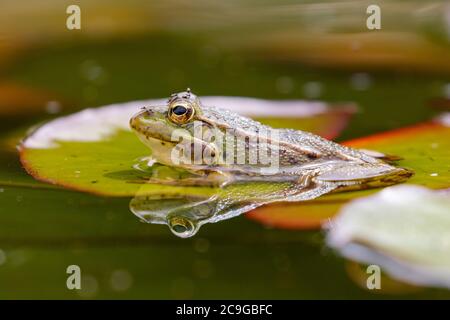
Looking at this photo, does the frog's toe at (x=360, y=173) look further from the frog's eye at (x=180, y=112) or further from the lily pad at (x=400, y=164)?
the frog's eye at (x=180, y=112)

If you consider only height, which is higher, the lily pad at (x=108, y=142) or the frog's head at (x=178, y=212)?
the lily pad at (x=108, y=142)

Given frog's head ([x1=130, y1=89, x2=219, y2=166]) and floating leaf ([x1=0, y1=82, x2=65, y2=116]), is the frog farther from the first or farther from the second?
floating leaf ([x1=0, y1=82, x2=65, y2=116])

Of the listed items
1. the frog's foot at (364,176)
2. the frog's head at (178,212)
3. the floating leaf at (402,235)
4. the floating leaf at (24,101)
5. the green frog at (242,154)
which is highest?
the floating leaf at (24,101)

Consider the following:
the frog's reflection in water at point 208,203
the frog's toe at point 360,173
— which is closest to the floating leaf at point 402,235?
the frog's reflection in water at point 208,203

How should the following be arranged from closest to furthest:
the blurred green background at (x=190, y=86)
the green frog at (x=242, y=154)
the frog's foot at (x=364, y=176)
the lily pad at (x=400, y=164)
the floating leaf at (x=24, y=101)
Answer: the blurred green background at (x=190, y=86) < the lily pad at (x=400, y=164) < the frog's foot at (x=364, y=176) < the green frog at (x=242, y=154) < the floating leaf at (x=24, y=101)

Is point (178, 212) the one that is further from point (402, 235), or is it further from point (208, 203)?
point (402, 235)

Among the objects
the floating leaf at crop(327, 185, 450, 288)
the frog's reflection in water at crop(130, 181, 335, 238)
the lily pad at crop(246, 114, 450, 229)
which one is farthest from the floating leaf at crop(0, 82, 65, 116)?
the floating leaf at crop(327, 185, 450, 288)

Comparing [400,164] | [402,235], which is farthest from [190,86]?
[402,235]

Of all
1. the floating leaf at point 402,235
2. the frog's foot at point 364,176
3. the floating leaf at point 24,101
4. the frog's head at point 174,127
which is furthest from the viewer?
the floating leaf at point 24,101
